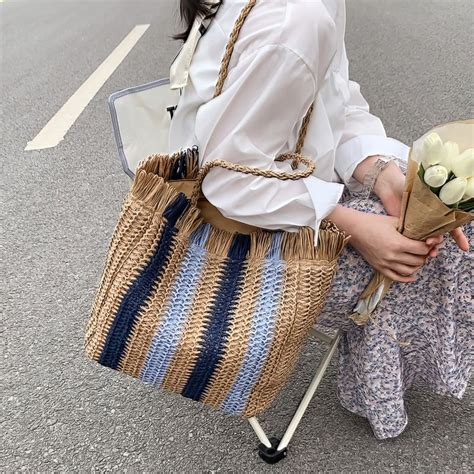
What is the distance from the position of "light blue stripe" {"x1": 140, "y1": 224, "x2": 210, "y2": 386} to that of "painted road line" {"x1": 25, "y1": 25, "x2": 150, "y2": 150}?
8.45ft

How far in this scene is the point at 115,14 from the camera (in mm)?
6609

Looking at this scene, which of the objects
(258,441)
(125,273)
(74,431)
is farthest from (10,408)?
(125,273)

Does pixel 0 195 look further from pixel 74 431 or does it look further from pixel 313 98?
pixel 313 98

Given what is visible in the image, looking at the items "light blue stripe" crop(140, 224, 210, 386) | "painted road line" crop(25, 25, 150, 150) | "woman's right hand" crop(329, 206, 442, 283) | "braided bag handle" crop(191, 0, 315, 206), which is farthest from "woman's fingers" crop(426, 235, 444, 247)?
"painted road line" crop(25, 25, 150, 150)

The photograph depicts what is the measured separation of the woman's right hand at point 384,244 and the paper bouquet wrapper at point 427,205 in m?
0.02

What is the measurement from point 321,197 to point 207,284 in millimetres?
278

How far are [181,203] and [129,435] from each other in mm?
829

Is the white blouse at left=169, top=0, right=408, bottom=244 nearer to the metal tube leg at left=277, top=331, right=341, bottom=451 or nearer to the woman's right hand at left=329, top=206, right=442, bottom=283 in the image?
the woman's right hand at left=329, top=206, right=442, bottom=283

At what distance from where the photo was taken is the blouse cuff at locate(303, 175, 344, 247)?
1.13 meters

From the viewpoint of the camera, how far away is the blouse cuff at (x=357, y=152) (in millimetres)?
1360

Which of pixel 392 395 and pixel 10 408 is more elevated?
pixel 392 395

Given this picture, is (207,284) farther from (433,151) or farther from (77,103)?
(77,103)

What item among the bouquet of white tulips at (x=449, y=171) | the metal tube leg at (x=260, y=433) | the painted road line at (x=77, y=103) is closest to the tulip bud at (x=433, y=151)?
the bouquet of white tulips at (x=449, y=171)

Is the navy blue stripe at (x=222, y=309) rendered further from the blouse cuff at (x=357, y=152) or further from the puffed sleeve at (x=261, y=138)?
the blouse cuff at (x=357, y=152)
